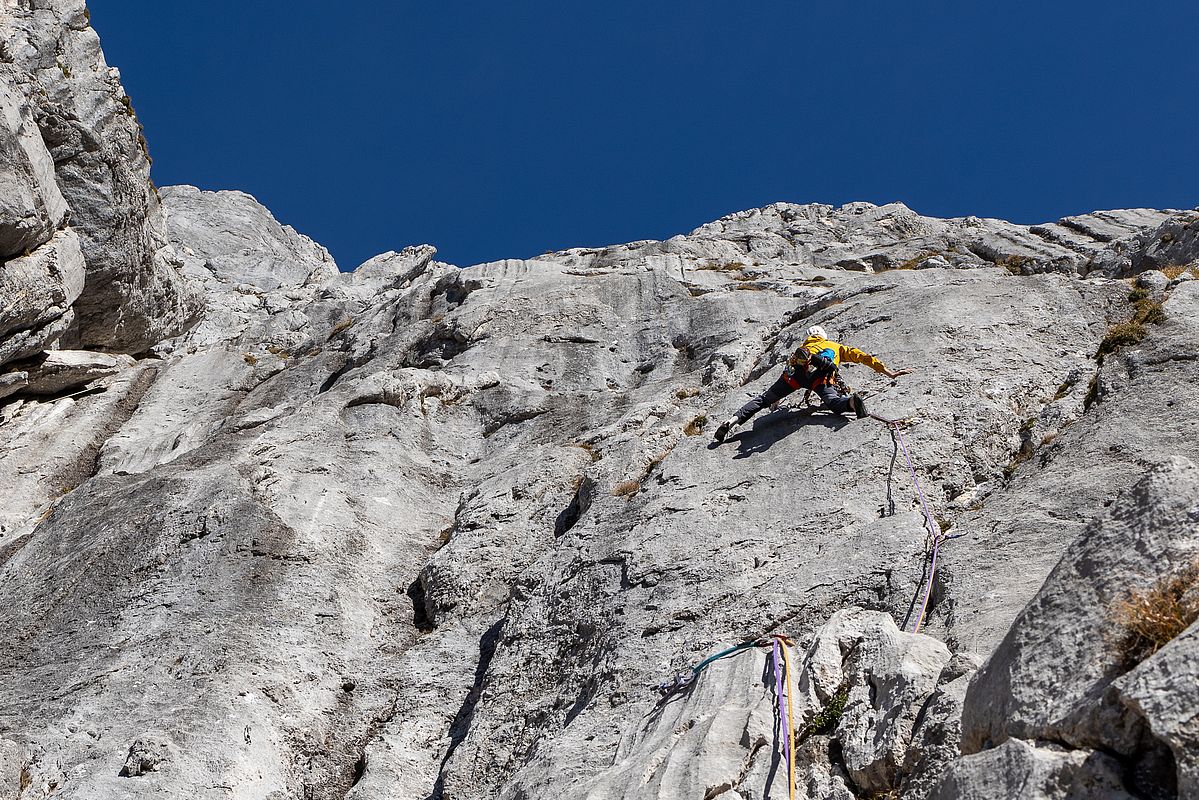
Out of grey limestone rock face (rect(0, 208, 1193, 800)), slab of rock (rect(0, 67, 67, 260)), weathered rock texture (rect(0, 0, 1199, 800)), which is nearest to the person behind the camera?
weathered rock texture (rect(0, 0, 1199, 800))

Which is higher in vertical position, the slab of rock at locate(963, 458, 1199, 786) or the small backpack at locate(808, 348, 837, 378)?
the small backpack at locate(808, 348, 837, 378)

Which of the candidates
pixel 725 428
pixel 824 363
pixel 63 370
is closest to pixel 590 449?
pixel 725 428

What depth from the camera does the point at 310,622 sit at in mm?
17047

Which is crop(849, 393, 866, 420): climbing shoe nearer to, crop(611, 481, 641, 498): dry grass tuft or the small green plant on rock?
crop(611, 481, 641, 498): dry grass tuft

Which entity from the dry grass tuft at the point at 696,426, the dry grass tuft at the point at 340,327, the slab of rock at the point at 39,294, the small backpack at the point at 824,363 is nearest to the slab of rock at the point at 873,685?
the small backpack at the point at 824,363

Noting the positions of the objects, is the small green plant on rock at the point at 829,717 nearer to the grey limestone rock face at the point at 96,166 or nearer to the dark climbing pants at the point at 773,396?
the dark climbing pants at the point at 773,396

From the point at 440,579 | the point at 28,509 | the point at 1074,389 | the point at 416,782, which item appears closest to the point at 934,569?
the point at 1074,389

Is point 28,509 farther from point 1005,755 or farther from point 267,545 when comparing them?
point 1005,755

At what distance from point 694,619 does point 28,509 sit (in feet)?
61.4

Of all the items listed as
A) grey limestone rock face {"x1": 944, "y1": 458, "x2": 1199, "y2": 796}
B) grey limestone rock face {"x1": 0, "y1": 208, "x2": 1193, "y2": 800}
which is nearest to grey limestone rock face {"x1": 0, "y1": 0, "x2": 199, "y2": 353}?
grey limestone rock face {"x1": 0, "y1": 208, "x2": 1193, "y2": 800}

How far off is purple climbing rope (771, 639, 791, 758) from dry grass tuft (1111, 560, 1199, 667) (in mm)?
3360

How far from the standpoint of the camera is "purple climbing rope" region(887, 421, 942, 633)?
38.5ft

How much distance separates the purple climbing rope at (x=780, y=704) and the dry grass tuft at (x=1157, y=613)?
3360mm

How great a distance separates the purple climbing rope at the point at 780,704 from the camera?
370 inches
